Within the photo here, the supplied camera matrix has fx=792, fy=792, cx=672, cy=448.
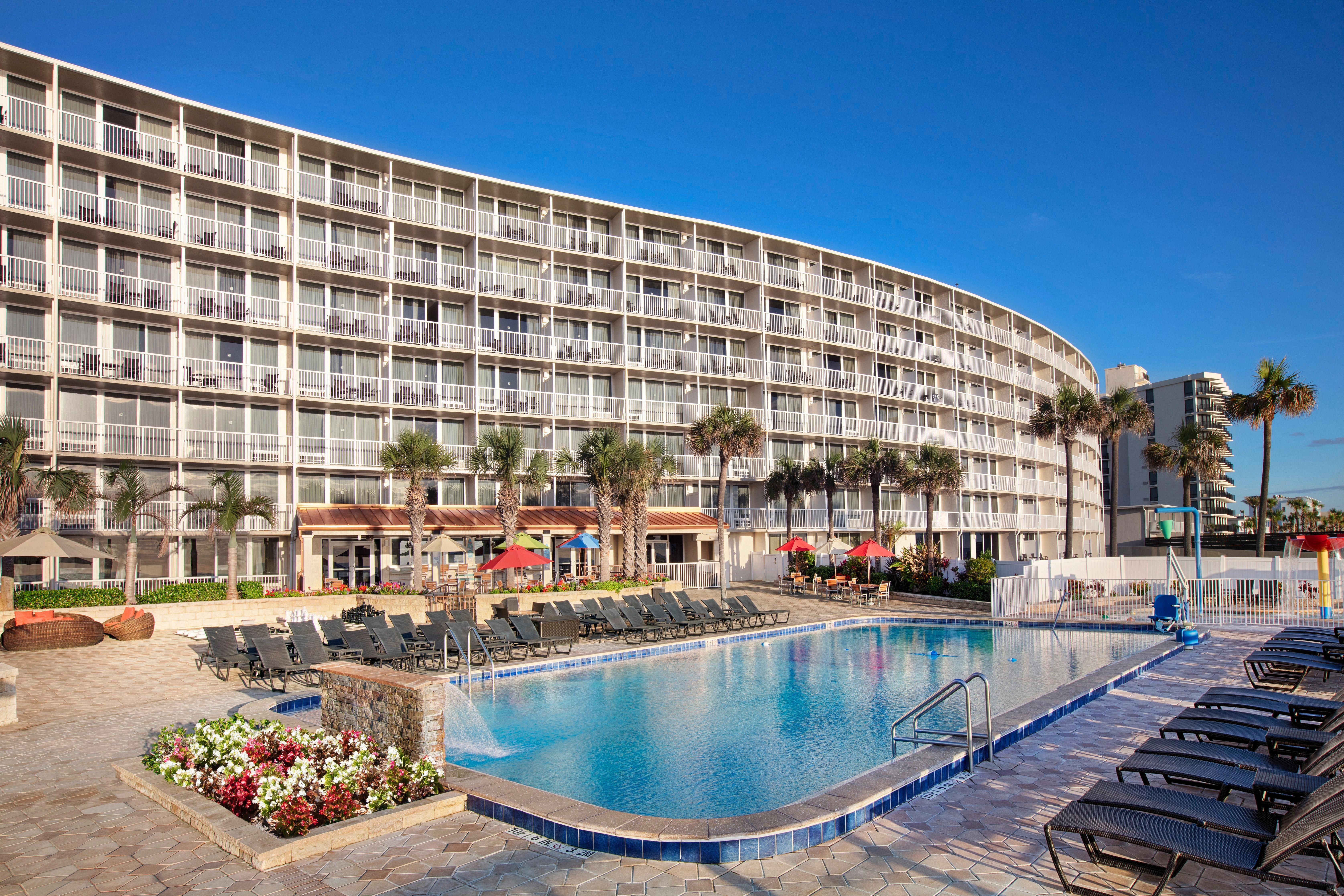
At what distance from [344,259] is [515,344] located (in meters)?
7.09

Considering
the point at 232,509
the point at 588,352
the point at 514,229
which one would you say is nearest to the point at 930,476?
the point at 588,352

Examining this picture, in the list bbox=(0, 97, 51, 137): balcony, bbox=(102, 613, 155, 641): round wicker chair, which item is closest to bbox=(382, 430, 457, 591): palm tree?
bbox=(102, 613, 155, 641): round wicker chair

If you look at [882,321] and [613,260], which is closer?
[613,260]

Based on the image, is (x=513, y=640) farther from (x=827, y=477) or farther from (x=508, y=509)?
(x=827, y=477)

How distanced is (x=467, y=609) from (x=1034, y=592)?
51.1 ft

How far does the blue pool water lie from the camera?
8.24 meters

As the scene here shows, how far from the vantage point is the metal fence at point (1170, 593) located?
1870 centimetres

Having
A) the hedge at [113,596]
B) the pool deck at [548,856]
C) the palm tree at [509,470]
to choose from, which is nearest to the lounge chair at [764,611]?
the palm tree at [509,470]

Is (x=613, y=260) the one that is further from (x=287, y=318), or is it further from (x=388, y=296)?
(x=287, y=318)

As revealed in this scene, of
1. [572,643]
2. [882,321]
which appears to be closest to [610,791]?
[572,643]

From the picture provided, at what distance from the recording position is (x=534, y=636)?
15844mm

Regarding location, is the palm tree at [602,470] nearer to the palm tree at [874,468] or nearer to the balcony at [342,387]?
the balcony at [342,387]

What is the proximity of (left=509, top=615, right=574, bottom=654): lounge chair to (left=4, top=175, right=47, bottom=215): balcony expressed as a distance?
21.0 meters

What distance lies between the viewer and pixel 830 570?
3231 centimetres
